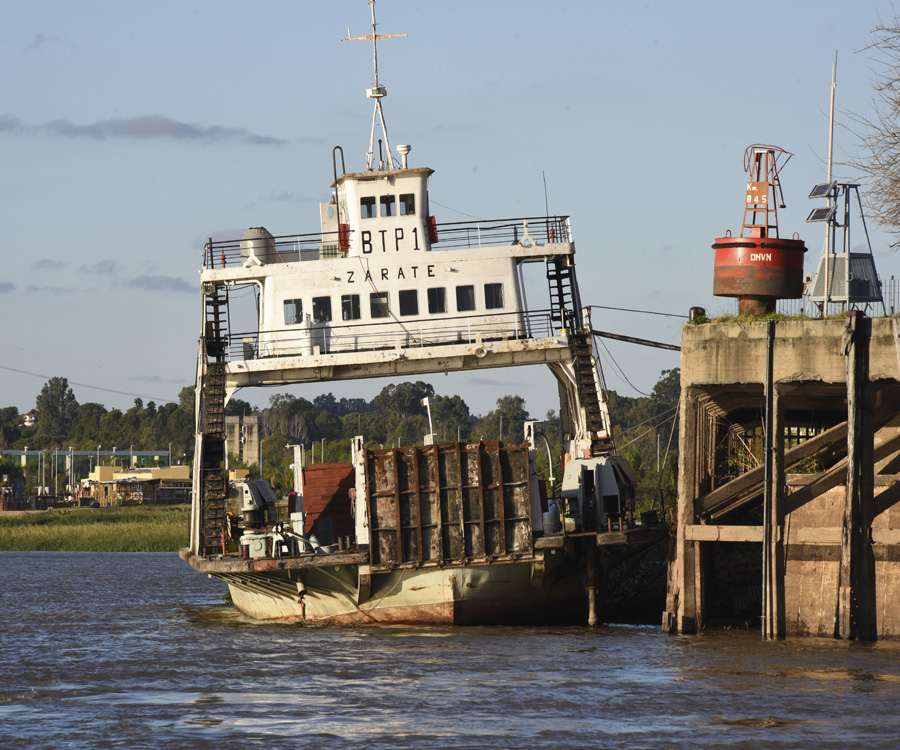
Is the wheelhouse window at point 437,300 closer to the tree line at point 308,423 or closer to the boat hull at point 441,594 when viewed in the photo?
the boat hull at point 441,594

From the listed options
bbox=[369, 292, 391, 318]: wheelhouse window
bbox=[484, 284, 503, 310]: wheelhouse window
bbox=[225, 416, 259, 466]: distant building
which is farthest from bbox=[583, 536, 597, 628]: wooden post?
bbox=[225, 416, 259, 466]: distant building

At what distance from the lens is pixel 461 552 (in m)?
26.5

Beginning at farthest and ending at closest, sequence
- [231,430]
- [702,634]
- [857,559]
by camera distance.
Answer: [231,430]
[702,634]
[857,559]

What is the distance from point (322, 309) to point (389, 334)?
1797mm

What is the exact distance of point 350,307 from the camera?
107 ft

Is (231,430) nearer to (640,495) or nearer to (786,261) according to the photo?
(640,495)

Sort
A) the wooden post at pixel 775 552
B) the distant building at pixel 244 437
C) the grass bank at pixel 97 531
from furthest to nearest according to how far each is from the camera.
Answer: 1. the distant building at pixel 244 437
2. the grass bank at pixel 97 531
3. the wooden post at pixel 775 552

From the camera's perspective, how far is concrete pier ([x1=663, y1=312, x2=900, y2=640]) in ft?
75.7

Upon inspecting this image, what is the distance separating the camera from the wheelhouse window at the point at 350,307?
32487mm

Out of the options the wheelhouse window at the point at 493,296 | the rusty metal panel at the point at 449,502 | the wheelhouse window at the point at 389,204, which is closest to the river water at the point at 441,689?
the rusty metal panel at the point at 449,502

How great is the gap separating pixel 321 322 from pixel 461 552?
27.8 ft

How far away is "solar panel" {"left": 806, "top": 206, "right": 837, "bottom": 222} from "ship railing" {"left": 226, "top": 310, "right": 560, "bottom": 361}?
7.93m

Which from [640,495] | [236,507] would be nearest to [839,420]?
[236,507]

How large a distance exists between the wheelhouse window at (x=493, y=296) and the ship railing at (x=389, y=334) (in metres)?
0.27
